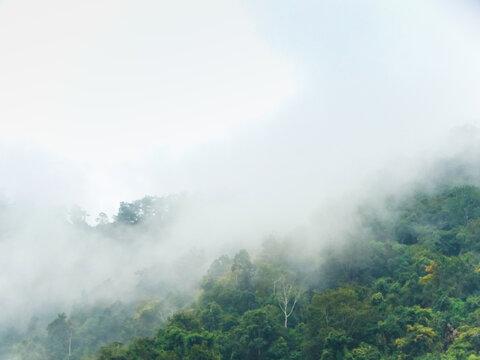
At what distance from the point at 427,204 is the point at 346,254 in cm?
1124

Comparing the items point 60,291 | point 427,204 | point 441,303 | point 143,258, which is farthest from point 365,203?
point 60,291

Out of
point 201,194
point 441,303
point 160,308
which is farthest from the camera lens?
point 201,194

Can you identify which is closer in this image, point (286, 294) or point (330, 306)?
point (330, 306)

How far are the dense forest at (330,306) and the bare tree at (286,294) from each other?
9cm

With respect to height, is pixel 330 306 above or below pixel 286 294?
below

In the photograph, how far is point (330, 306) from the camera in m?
30.9

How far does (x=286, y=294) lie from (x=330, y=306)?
242 inches

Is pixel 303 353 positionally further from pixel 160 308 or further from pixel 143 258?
pixel 143 258

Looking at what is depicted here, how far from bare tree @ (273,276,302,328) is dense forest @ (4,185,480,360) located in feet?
0.28

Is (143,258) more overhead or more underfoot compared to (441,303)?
more overhead

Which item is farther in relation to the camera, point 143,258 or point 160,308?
point 143,258

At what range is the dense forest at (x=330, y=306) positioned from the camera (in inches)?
1093

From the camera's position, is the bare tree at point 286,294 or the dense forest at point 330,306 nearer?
the dense forest at point 330,306

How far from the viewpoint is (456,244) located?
127 ft
